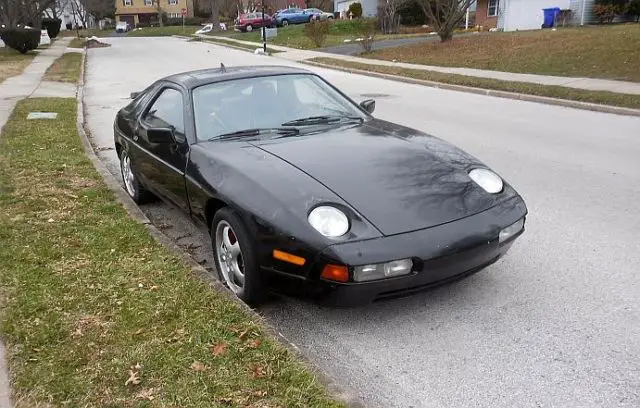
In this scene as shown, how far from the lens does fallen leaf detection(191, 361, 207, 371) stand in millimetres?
2830

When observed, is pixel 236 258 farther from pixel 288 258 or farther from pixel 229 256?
pixel 288 258

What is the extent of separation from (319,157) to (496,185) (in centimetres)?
115

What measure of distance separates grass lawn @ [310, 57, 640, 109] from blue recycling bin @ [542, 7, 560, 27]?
16.0 metres

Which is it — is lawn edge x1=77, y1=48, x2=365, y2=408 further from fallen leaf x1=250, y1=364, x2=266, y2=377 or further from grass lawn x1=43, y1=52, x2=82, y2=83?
grass lawn x1=43, y1=52, x2=82, y2=83

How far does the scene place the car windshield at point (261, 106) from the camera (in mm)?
4402

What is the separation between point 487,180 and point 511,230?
41 cm

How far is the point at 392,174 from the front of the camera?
11.9 ft

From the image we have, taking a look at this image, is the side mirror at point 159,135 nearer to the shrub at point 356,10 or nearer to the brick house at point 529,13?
the brick house at point 529,13

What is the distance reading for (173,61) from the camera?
25.5 m

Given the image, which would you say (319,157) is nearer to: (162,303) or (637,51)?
(162,303)

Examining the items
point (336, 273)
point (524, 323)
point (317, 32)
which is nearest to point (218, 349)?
point (336, 273)

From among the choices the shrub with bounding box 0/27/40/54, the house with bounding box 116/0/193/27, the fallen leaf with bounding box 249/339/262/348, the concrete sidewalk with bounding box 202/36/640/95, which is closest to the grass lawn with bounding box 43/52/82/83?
the shrub with bounding box 0/27/40/54

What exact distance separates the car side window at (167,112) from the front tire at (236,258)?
1024 mm

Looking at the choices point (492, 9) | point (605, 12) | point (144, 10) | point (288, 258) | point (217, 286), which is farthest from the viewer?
point (144, 10)
